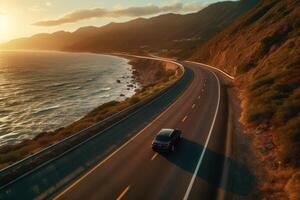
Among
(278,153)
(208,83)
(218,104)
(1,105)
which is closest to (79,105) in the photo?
(1,105)

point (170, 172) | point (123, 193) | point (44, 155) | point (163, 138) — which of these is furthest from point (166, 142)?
point (44, 155)

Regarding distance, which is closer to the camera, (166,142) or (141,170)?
(141,170)

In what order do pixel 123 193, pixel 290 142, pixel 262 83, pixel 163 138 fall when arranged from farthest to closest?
pixel 262 83 < pixel 163 138 < pixel 290 142 < pixel 123 193

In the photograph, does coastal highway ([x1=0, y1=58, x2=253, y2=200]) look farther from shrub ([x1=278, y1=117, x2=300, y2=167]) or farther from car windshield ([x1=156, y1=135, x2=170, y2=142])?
shrub ([x1=278, y1=117, x2=300, y2=167])

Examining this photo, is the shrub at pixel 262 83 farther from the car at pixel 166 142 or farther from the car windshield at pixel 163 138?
the car windshield at pixel 163 138

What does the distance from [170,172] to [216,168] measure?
3.03 meters

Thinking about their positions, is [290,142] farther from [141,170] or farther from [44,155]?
[44,155]

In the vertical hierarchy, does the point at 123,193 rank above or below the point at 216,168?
above

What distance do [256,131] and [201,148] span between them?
20.8 feet

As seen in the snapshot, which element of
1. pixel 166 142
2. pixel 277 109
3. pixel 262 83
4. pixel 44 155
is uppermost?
pixel 277 109

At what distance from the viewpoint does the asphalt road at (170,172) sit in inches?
681

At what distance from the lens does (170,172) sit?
785 inches

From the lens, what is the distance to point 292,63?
4319 cm

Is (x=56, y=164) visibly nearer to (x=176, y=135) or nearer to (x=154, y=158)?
(x=154, y=158)
